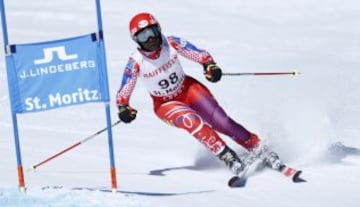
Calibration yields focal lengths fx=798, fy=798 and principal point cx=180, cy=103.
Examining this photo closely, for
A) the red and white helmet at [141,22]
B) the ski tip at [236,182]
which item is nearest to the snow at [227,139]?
the ski tip at [236,182]

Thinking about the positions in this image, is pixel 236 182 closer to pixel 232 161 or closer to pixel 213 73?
pixel 232 161

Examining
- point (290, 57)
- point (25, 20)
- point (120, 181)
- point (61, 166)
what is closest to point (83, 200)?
point (120, 181)

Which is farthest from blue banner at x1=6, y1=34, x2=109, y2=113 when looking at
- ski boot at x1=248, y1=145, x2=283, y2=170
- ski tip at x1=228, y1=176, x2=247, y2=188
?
ski boot at x1=248, y1=145, x2=283, y2=170

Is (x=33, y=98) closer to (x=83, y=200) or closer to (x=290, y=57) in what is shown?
(x=83, y=200)

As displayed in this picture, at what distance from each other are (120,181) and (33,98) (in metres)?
1.17

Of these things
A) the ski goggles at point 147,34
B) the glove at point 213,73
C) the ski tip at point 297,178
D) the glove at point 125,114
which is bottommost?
the ski tip at point 297,178

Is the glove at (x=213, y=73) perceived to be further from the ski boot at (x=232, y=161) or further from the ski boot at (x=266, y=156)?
the ski boot at (x=266, y=156)

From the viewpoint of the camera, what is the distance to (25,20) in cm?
1942

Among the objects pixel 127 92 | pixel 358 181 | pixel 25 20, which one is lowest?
pixel 358 181

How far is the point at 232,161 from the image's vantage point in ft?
23.9

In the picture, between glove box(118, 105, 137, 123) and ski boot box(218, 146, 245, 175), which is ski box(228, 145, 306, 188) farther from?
glove box(118, 105, 137, 123)

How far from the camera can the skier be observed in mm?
7266

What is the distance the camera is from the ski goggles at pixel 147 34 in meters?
7.20

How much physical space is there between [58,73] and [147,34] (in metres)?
1.06
